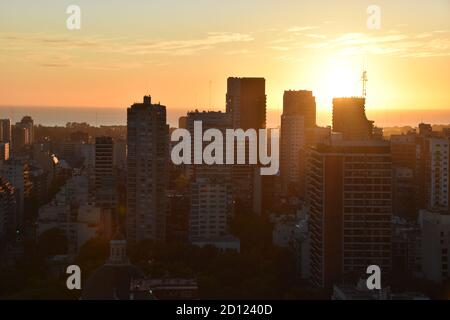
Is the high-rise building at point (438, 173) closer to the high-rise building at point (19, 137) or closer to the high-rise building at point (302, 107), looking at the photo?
the high-rise building at point (302, 107)

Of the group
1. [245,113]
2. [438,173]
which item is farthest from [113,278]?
[245,113]

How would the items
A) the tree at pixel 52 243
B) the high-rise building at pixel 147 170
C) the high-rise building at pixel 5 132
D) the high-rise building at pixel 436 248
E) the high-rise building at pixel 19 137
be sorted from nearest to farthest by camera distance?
the high-rise building at pixel 436 248, the tree at pixel 52 243, the high-rise building at pixel 147 170, the high-rise building at pixel 5 132, the high-rise building at pixel 19 137

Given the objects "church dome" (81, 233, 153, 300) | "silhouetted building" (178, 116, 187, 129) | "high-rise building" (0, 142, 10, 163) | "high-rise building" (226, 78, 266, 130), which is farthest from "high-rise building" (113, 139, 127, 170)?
"church dome" (81, 233, 153, 300)

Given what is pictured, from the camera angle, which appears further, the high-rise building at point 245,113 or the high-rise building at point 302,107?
the high-rise building at point 302,107

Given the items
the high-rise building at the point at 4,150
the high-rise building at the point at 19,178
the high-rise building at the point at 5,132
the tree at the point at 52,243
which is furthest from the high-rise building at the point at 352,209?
the high-rise building at the point at 5,132

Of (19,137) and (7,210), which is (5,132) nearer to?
(19,137)
